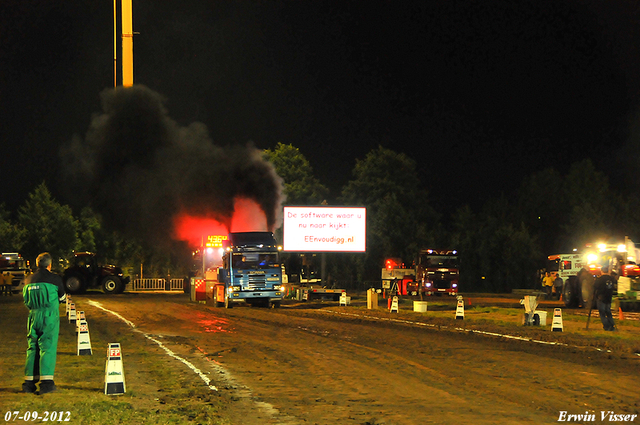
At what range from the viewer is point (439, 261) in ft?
160

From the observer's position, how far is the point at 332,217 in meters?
40.9

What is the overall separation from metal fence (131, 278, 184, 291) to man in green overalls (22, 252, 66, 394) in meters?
52.9

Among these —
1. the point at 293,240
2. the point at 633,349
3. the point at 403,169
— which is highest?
the point at 403,169

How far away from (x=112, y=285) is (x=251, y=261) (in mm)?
19425

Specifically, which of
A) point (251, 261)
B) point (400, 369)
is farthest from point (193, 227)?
point (400, 369)

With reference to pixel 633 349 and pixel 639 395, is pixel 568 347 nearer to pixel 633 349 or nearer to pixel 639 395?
pixel 633 349

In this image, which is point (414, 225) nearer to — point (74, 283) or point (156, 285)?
point (156, 285)

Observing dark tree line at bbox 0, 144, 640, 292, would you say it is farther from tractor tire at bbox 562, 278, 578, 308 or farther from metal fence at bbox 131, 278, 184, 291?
tractor tire at bbox 562, 278, 578, 308

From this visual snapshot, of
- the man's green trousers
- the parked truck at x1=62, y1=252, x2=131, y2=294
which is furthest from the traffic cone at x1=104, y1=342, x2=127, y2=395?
the parked truck at x1=62, y1=252, x2=131, y2=294

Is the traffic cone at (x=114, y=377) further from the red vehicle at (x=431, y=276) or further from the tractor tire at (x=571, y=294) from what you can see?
the red vehicle at (x=431, y=276)

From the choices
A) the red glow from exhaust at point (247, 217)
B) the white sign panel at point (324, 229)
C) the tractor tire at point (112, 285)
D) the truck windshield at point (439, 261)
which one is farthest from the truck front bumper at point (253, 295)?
the tractor tire at point (112, 285)

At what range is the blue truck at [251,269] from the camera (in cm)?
3241

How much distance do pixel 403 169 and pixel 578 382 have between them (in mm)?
72585

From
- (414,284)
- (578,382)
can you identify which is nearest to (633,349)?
(578,382)
